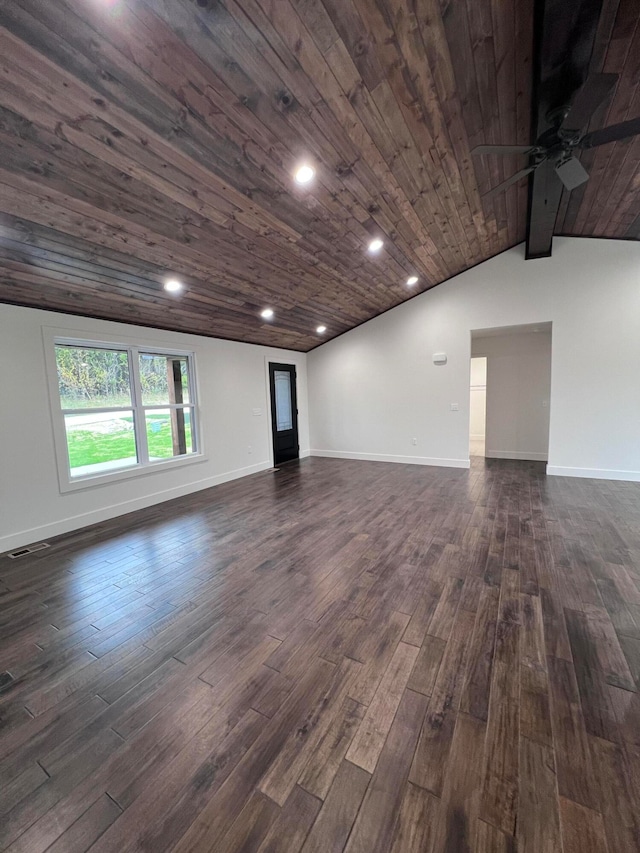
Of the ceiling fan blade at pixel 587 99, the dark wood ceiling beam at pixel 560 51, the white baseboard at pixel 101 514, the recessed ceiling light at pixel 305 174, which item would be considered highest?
the dark wood ceiling beam at pixel 560 51

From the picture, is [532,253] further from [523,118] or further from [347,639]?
[347,639]

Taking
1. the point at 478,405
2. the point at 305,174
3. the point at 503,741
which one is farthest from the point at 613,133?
the point at 478,405

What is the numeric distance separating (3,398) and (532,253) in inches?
275

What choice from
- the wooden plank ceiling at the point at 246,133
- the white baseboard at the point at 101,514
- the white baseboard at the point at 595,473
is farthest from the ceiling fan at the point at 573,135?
the white baseboard at the point at 101,514

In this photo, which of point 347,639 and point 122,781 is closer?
point 122,781

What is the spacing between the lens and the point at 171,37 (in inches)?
62.9

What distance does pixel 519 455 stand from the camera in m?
6.74

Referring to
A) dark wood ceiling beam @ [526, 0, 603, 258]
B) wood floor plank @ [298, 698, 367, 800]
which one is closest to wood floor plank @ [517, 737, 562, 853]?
wood floor plank @ [298, 698, 367, 800]

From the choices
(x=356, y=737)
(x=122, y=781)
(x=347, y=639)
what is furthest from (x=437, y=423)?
(x=122, y=781)

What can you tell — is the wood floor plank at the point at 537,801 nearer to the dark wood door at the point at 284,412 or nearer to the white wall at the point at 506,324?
the white wall at the point at 506,324

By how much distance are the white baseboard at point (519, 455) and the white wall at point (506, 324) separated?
1.30 meters

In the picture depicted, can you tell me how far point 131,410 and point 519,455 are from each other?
6.90m

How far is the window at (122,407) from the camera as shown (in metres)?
3.91

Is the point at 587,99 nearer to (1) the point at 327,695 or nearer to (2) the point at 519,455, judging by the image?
(1) the point at 327,695
